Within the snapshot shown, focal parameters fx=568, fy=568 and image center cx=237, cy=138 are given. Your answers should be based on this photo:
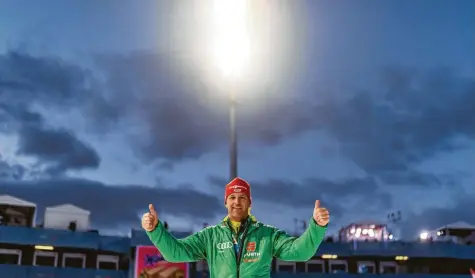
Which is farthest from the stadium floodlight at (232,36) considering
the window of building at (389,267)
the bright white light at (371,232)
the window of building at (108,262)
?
the bright white light at (371,232)

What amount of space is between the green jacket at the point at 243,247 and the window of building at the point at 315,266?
121ft

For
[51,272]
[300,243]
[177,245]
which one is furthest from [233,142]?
[51,272]

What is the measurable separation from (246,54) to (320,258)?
2887 centimetres

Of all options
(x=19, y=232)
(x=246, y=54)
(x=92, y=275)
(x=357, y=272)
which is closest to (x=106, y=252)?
Result: (x=92, y=275)

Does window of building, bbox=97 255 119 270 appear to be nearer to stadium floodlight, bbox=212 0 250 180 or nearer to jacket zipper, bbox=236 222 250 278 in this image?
stadium floodlight, bbox=212 0 250 180

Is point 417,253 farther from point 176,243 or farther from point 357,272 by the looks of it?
point 176,243

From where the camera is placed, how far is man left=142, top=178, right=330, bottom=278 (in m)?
4.93

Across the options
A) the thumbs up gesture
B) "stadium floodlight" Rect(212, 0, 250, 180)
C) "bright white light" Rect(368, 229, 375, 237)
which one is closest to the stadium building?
"bright white light" Rect(368, 229, 375, 237)

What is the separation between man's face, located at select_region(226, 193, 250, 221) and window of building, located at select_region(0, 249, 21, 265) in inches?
1380

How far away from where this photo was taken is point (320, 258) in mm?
41094

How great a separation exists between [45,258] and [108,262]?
4052mm

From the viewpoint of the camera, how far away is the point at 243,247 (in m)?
5.03

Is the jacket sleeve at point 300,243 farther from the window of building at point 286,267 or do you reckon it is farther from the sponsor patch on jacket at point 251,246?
the window of building at point 286,267

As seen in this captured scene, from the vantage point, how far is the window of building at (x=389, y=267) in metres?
41.7
